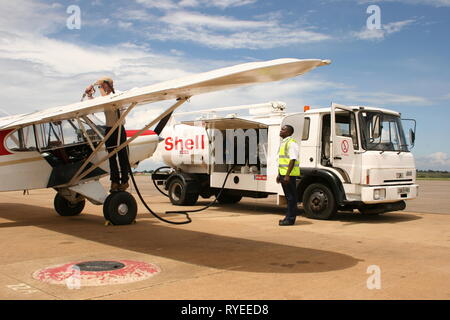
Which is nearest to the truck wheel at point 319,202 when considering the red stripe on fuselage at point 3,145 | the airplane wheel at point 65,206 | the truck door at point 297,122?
the truck door at point 297,122

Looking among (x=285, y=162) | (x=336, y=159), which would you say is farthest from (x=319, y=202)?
(x=285, y=162)

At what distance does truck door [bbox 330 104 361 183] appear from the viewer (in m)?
9.96

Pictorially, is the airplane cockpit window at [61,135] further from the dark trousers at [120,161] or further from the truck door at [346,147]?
the truck door at [346,147]

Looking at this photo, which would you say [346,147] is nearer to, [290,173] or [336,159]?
[336,159]

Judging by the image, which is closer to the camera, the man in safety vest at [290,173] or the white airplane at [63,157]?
the white airplane at [63,157]

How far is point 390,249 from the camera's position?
22.6 feet

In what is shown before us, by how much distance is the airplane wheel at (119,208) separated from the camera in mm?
9164

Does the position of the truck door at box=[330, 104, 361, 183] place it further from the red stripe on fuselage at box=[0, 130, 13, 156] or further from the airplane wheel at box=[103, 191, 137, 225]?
the red stripe on fuselage at box=[0, 130, 13, 156]

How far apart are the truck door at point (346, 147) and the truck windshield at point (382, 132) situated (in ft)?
0.69

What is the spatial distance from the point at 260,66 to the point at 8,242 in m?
5.09

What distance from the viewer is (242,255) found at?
20.7 ft

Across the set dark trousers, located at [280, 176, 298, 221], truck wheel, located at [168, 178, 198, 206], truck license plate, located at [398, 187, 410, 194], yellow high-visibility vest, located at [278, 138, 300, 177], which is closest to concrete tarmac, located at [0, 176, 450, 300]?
dark trousers, located at [280, 176, 298, 221]

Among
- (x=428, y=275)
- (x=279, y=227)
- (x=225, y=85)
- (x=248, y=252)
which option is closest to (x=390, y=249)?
(x=428, y=275)

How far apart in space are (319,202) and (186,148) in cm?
491
